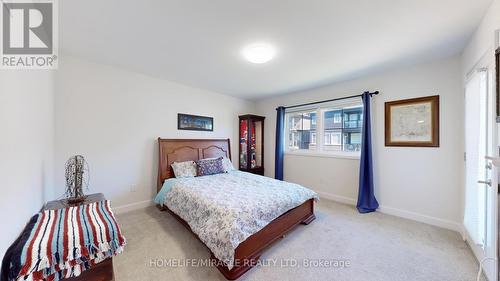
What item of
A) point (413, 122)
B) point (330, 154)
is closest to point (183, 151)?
point (330, 154)

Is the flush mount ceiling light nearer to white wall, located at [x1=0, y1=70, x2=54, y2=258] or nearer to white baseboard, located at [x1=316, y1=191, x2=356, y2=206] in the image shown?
white wall, located at [x1=0, y1=70, x2=54, y2=258]

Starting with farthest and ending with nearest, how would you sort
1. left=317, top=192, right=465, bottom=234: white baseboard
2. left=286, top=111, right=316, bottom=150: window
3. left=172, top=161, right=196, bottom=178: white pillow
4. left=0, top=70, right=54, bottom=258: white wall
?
left=286, top=111, right=316, bottom=150: window < left=172, top=161, right=196, bottom=178: white pillow < left=317, top=192, right=465, bottom=234: white baseboard < left=0, top=70, right=54, bottom=258: white wall

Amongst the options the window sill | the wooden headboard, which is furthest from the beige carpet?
the window sill

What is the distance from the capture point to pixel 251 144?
481 cm

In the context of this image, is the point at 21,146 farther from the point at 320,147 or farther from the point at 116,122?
the point at 320,147

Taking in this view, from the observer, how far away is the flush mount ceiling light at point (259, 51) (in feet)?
7.13

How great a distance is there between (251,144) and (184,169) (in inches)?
77.9

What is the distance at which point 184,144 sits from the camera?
3617mm

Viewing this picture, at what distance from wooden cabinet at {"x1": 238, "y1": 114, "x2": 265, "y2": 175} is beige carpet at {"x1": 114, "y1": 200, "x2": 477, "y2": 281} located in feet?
7.48

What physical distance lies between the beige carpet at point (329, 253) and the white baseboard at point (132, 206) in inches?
11.5

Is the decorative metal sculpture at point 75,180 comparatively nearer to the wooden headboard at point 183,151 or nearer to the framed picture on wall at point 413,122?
the wooden headboard at point 183,151

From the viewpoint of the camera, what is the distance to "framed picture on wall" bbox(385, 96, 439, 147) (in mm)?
2617

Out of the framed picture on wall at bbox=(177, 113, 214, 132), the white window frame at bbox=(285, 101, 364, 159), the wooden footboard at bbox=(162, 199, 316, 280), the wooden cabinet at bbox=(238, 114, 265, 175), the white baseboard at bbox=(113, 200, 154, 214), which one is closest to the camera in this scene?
the wooden footboard at bbox=(162, 199, 316, 280)
